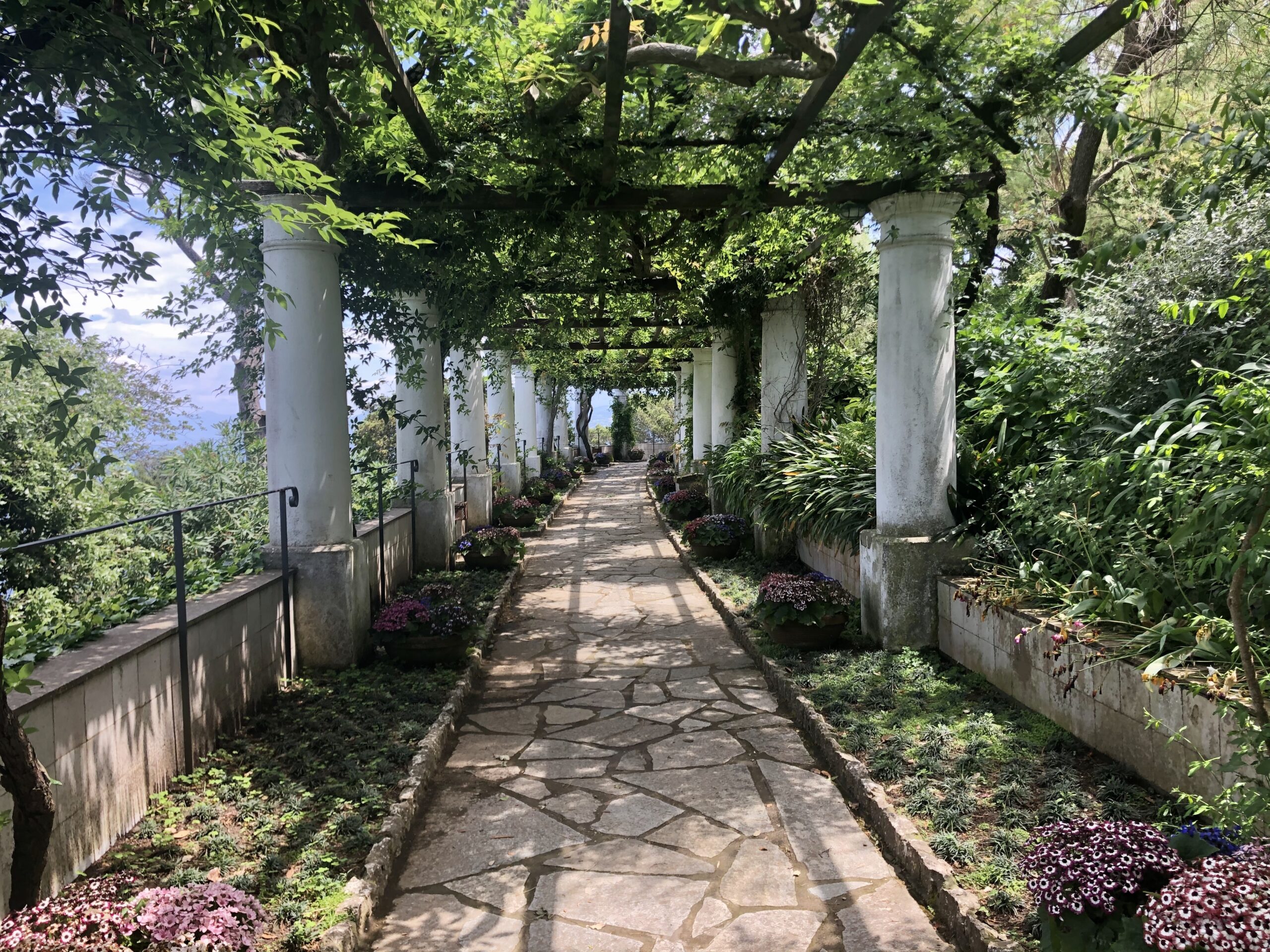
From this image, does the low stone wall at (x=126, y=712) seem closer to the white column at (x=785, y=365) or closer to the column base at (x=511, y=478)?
the white column at (x=785, y=365)

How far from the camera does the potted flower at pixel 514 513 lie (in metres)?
14.4

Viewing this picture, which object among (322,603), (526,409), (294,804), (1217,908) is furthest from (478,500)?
(1217,908)

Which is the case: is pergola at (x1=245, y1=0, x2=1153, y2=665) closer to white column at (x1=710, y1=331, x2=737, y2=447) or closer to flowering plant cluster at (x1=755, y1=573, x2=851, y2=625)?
flowering plant cluster at (x1=755, y1=573, x2=851, y2=625)

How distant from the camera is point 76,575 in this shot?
240 inches

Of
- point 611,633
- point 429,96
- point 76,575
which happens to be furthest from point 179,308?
point 611,633

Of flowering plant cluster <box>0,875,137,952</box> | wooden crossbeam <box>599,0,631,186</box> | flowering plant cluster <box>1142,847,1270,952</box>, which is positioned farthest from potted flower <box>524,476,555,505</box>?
flowering plant cluster <box>1142,847,1270,952</box>

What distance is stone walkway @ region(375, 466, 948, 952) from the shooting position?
3.06m

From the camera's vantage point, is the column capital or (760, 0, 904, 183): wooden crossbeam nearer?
(760, 0, 904, 183): wooden crossbeam

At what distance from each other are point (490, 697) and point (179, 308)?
164 inches

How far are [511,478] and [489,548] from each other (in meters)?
7.00

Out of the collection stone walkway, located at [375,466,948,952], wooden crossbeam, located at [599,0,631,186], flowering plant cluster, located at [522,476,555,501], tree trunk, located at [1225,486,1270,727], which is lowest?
stone walkway, located at [375,466,948,952]

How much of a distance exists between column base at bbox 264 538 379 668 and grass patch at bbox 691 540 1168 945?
310cm

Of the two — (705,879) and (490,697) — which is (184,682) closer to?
(490,697)

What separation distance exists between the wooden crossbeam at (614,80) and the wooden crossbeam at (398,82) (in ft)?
3.47
